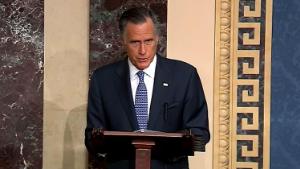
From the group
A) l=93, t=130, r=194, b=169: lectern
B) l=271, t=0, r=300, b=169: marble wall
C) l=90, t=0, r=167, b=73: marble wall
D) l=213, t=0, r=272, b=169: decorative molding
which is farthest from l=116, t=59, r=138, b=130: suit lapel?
Result: l=271, t=0, r=300, b=169: marble wall

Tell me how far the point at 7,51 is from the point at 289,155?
5.60ft

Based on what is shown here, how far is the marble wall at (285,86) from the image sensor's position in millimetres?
3250

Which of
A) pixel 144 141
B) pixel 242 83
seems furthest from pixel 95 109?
pixel 242 83

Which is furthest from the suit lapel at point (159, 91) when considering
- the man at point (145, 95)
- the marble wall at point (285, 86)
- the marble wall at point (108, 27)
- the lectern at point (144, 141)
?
the marble wall at point (285, 86)

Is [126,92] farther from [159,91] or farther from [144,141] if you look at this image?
[144,141]

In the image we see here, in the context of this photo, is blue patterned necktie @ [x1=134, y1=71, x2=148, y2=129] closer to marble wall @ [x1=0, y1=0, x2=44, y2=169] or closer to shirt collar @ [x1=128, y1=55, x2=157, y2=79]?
shirt collar @ [x1=128, y1=55, x2=157, y2=79]

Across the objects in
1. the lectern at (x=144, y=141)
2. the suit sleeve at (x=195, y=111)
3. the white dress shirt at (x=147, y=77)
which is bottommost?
the lectern at (x=144, y=141)

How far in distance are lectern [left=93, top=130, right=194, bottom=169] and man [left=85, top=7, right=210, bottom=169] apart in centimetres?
14

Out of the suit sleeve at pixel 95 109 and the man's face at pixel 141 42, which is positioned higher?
the man's face at pixel 141 42

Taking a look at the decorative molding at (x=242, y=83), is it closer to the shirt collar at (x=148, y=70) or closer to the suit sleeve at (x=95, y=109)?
the shirt collar at (x=148, y=70)

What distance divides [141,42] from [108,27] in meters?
0.81

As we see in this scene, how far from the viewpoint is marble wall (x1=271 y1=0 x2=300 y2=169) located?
3.25 meters

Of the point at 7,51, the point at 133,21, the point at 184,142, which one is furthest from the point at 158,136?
the point at 7,51

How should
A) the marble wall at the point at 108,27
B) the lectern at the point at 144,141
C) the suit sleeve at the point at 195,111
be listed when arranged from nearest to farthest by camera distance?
1. the lectern at the point at 144,141
2. the suit sleeve at the point at 195,111
3. the marble wall at the point at 108,27
